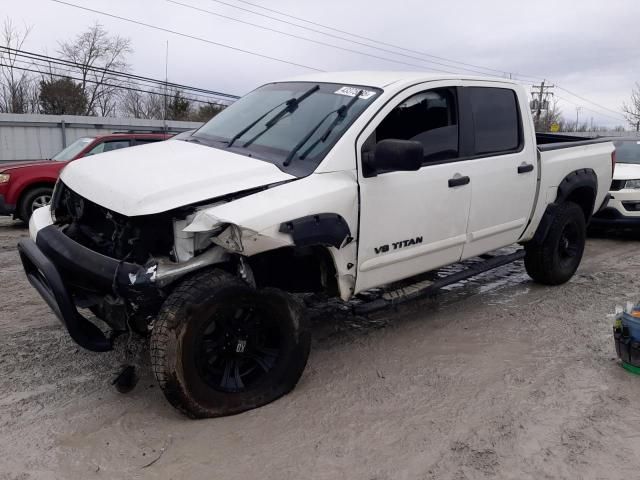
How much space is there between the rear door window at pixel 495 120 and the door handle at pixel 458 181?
357mm

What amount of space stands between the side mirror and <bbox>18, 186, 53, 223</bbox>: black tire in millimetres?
7110

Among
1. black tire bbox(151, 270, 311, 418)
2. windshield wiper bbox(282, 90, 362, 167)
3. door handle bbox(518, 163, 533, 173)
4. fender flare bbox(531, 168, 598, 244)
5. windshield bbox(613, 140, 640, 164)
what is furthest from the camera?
windshield bbox(613, 140, 640, 164)

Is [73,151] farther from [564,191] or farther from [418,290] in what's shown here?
[564,191]

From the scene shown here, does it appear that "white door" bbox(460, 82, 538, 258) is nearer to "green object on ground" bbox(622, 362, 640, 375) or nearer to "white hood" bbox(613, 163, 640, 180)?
"green object on ground" bbox(622, 362, 640, 375)

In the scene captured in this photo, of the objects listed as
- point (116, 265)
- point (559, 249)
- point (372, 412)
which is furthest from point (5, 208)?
point (559, 249)

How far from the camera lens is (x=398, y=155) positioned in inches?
133

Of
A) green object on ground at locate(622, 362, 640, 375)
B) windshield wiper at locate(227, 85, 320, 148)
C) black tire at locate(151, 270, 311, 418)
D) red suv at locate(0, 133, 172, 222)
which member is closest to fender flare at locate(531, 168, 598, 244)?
green object on ground at locate(622, 362, 640, 375)

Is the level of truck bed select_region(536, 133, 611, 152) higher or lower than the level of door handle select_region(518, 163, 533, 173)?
higher

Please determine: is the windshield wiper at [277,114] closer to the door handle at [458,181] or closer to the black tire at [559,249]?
the door handle at [458,181]

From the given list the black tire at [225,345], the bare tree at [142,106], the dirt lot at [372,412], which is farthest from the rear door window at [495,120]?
the bare tree at [142,106]

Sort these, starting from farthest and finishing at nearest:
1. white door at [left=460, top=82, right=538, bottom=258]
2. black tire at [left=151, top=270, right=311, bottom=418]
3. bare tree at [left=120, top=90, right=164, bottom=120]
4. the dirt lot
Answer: bare tree at [left=120, top=90, right=164, bottom=120] < white door at [left=460, top=82, right=538, bottom=258] < black tire at [left=151, top=270, right=311, bottom=418] < the dirt lot

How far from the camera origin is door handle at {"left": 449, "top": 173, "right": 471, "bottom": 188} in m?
4.10

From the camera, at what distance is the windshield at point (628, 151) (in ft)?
30.3

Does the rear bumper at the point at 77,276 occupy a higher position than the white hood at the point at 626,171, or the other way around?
the white hood at the point at 626,171
